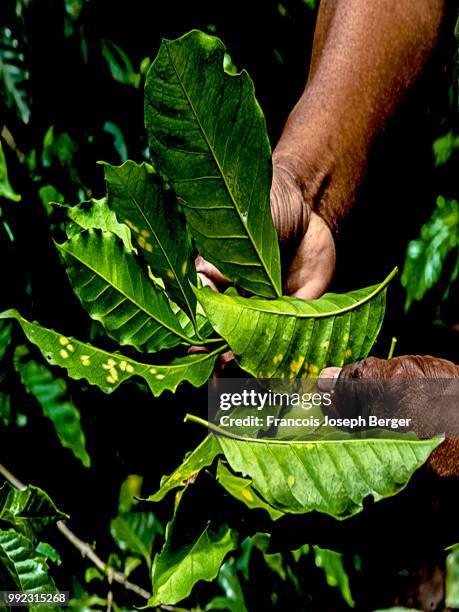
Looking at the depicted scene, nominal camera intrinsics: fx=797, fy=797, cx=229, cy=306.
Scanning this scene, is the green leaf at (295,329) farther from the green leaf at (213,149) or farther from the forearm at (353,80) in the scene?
the forearm at (353,80)

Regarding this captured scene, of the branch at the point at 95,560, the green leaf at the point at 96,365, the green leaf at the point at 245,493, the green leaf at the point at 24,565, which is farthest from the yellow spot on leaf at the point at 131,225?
the branch at the point at 95,560

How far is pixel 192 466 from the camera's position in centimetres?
70

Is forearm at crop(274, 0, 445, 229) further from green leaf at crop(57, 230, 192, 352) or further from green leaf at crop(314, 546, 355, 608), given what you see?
green leaf at crop(57, 230, 192, 352)

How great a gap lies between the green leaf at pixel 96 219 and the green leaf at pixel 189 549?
26 cm

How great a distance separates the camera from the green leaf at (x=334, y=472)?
612 mm

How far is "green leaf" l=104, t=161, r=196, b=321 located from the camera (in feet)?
2.22

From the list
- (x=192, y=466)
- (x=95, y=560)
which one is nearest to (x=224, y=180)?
(x=192, y=466)

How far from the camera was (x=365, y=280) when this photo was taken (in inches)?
79.0

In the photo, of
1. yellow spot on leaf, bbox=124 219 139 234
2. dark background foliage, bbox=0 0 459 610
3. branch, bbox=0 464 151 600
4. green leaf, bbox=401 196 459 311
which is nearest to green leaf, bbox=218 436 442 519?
yellow spot on leaf, bbox=124 219 139 234

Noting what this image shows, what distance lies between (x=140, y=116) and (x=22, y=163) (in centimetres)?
26

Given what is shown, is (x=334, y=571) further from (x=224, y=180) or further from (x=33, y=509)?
(x=224, y=180)

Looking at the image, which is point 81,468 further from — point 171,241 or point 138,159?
point 171,241

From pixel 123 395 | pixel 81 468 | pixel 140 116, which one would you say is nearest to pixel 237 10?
pixel 140 116

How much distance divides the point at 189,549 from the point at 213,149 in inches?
13.8
